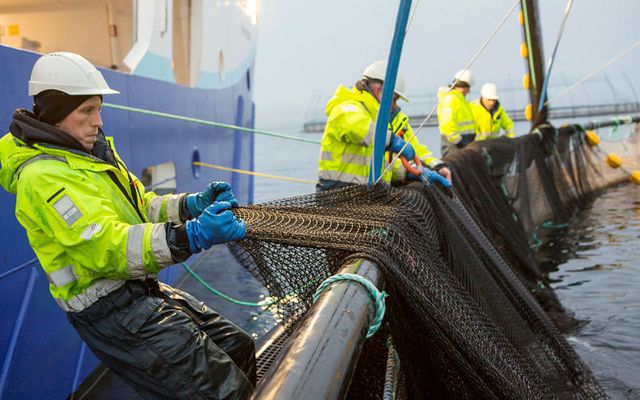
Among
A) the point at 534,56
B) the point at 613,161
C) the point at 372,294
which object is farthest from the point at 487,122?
the point at 372,294

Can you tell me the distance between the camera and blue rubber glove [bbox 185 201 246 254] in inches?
88.7

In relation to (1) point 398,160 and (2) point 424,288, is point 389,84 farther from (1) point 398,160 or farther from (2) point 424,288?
(1) point 398,160

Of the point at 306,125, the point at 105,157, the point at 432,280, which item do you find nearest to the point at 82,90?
the point at 105,157

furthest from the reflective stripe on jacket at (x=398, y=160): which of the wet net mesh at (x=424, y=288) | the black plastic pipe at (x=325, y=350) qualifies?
the black plastic pipe at (x=325, y=350)

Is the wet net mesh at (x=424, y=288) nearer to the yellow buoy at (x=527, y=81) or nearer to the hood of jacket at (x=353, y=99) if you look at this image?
the hood of jacket at (x=353, y=99)

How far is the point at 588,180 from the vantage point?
37.5 ft

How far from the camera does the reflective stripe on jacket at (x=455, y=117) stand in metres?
9.06

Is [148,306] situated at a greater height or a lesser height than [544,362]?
greater

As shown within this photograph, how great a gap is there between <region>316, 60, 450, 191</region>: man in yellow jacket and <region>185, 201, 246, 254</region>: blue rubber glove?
2643 millimetres

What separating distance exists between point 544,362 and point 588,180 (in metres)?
9.01

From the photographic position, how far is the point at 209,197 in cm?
301

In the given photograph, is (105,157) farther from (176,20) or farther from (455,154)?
(176,20)

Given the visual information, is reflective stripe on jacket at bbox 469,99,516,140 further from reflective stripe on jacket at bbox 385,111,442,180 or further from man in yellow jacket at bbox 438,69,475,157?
reflective stripe on jacket at bbox 385,111,442,180

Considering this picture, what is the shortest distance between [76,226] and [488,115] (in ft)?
29.6
